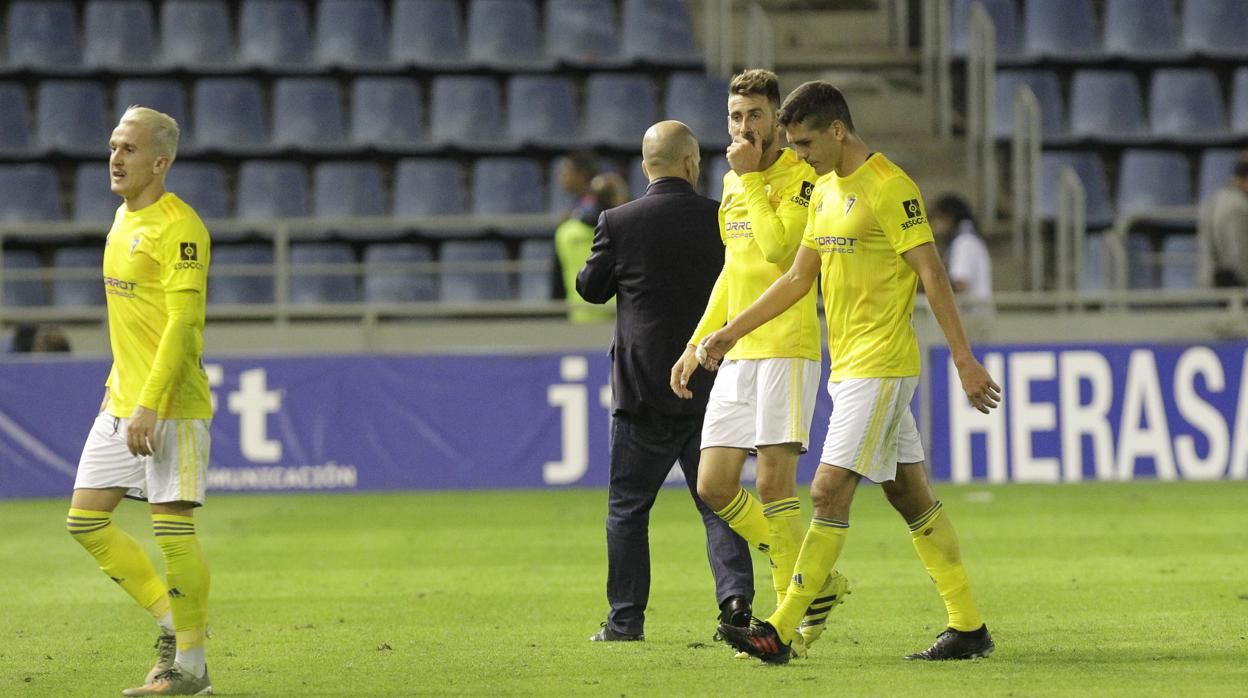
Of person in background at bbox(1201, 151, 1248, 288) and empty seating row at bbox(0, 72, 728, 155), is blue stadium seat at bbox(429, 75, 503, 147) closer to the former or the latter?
empty seating row at bbox(0, 72, 728, 155)

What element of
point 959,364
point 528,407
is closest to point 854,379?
point 959,364

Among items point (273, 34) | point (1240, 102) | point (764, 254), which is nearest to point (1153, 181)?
point (1240, 102)

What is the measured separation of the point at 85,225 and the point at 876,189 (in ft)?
34.6

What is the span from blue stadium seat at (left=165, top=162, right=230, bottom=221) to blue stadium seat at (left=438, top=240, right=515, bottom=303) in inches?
87.5

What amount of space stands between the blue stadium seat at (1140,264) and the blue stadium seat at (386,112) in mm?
6857

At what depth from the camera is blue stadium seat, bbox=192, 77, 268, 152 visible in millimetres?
17859

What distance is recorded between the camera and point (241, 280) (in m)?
16.6

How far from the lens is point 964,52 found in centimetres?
1856

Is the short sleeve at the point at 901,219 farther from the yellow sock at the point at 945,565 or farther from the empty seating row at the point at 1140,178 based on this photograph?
the empty seating row at the point at 1140,178

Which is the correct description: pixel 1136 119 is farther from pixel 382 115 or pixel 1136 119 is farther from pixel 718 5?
pixel 382 115

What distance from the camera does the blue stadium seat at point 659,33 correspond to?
18422 millimetres

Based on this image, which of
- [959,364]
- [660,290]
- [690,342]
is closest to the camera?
[959,364]

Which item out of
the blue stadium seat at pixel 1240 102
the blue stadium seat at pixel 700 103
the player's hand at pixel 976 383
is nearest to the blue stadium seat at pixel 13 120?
the blue stadium seat at pixel 700 103

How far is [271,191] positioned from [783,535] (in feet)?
38.7
